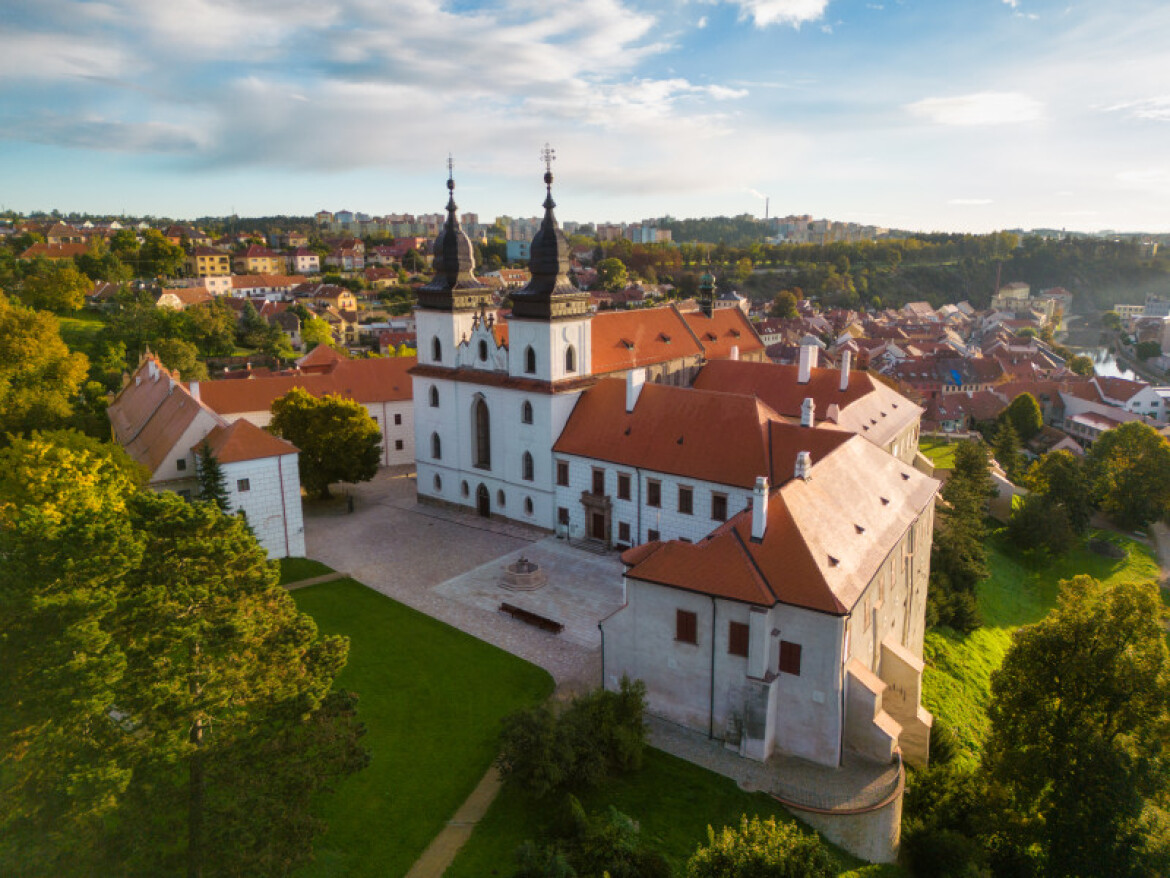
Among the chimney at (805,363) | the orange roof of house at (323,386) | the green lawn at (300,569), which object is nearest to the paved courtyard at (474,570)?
the green lawn at (300,569)

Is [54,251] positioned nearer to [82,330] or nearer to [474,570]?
[82,330]

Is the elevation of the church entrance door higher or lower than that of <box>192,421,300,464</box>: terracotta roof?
lower

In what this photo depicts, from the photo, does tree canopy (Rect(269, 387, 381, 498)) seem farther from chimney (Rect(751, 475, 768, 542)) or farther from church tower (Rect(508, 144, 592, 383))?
chimney (Rect(751, 475, 768, 542))

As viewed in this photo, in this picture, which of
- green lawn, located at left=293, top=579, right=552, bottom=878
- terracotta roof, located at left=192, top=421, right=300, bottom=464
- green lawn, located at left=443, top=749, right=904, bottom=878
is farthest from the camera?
terracotta roof, located at left=192, top=421, right=300, bottom=464

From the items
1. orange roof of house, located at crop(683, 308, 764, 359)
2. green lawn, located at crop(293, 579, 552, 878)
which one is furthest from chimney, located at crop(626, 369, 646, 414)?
orange roof of house, located at crop(683, 308, 764, 359)

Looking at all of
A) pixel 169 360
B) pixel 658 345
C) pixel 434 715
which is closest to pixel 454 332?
pixel 658 345

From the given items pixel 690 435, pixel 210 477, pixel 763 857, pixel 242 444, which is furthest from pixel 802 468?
pixel 210 477
